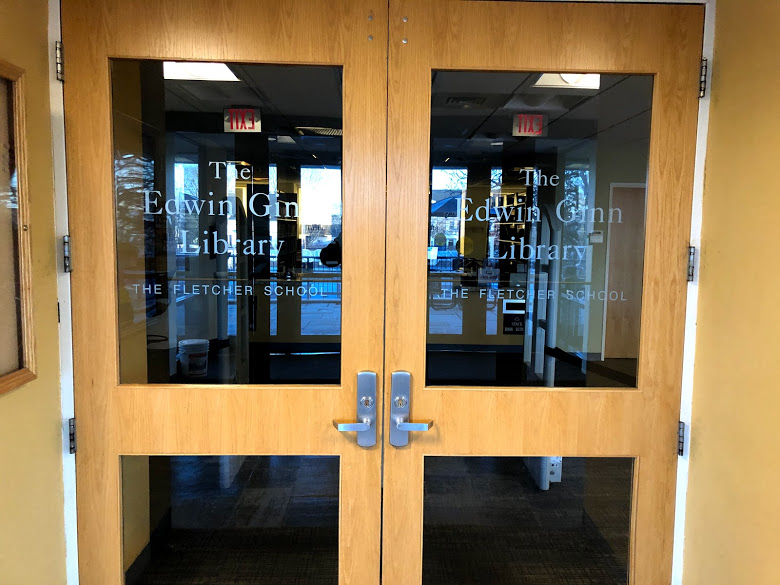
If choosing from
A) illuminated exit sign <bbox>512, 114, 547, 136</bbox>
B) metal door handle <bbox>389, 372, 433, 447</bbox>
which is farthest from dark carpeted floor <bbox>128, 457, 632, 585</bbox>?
illuminated exit sign <bbox>512, 114, 547, 136</bbox>

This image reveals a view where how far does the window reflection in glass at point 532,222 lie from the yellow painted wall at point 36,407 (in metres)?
1.23

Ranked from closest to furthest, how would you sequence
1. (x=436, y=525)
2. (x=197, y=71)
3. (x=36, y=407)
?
(x=36, y=407) → (x=197, y=71) → (x=436, y=525)

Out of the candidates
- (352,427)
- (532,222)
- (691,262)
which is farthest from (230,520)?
(691,262)

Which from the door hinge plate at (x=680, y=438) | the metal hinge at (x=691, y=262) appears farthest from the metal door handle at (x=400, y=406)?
the metal hinge at (x=691, y=262)

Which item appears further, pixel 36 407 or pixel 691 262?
pixel 691 262

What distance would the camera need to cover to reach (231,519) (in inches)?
73.2

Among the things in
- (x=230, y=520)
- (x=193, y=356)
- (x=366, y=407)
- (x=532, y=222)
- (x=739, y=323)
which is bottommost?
(x=230, y=520)

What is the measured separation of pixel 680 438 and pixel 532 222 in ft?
3.00

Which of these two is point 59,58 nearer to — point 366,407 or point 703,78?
point 366,407

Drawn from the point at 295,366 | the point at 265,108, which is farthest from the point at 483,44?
the point at 295,366

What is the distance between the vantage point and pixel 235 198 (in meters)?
1.72

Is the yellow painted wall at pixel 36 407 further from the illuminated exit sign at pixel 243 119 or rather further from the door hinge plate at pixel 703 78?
the door hinge plate at pixel 703 78

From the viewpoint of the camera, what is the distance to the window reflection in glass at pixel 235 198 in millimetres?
1709

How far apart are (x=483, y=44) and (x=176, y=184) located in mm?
1113
